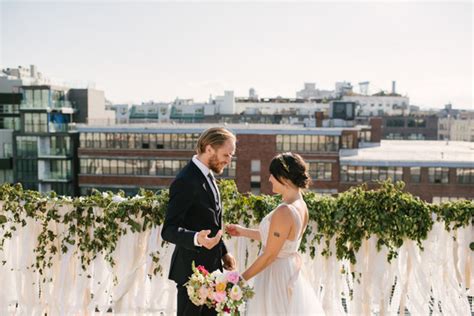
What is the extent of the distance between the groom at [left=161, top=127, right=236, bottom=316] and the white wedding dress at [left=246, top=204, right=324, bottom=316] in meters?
0.33

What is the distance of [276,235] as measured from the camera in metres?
3.26

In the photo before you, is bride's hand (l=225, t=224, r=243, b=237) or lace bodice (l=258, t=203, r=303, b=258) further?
bride's hand (l=225, t=224, r=243, b=237)

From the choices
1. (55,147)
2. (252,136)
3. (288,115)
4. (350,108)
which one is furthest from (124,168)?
(288,115)

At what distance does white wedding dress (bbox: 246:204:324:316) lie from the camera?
3.51 metres

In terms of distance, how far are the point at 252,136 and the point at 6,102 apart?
22114mm

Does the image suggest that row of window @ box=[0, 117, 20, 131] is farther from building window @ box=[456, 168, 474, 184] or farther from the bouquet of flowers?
the bouquet of flowers

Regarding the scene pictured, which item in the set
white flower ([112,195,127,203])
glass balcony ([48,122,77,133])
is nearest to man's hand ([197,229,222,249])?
white flower ([112,195,127,203])

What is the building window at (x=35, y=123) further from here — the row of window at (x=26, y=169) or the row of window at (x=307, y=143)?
the row of window at (x=307, y=143)

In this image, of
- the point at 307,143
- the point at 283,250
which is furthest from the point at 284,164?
the point at 307,143

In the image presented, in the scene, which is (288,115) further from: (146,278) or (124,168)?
(146,278)

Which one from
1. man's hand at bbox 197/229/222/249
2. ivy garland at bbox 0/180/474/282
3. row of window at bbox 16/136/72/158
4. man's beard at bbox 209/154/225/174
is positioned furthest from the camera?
row of window at bbox 16/136/72/158

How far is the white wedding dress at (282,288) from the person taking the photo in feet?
11.5

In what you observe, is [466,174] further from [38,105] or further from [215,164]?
[215,164]

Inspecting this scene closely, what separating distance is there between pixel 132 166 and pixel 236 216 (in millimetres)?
37039
